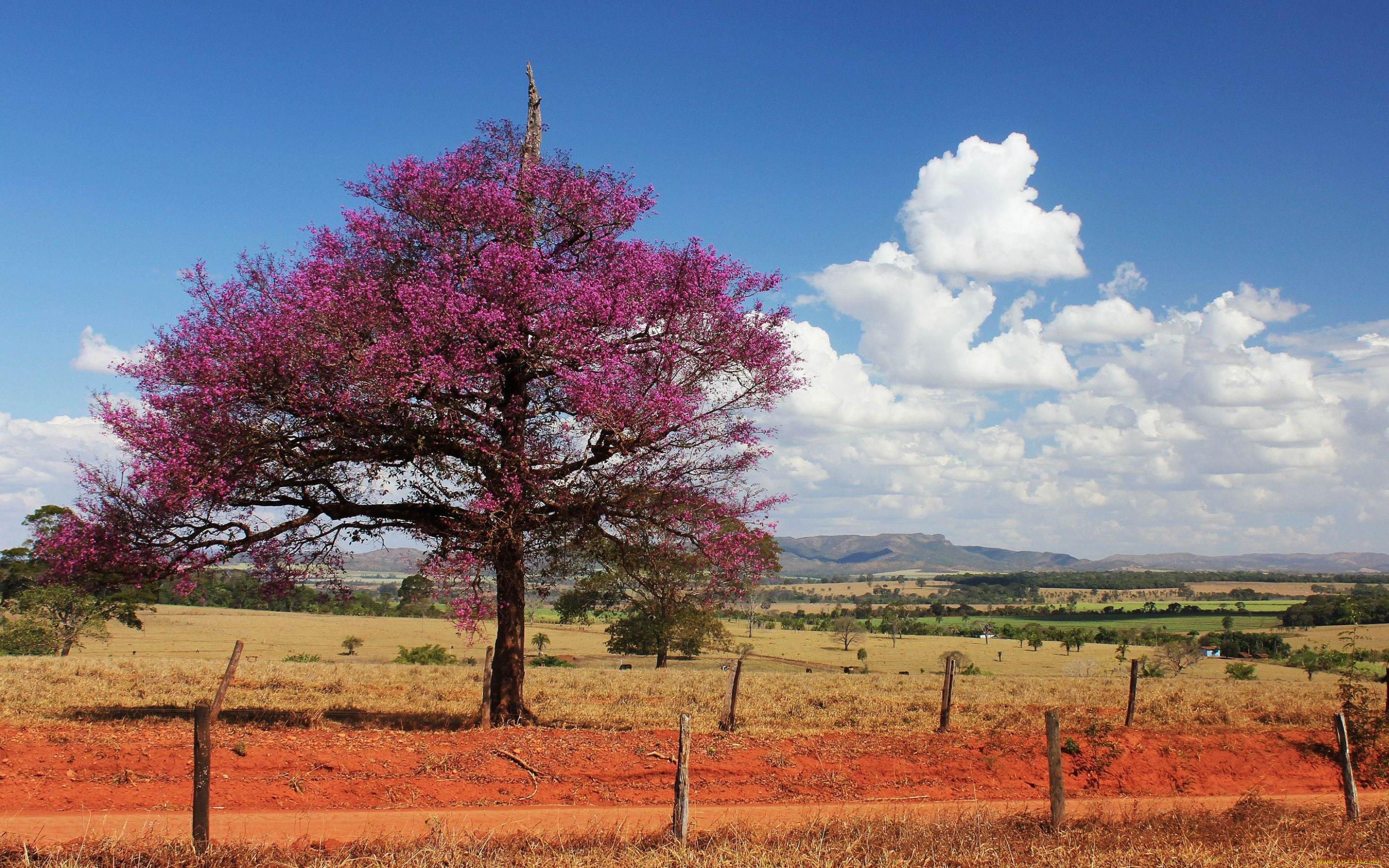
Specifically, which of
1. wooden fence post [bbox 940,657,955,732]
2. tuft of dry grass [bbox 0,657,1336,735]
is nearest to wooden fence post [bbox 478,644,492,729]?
tuft of dry grass [bbox 0,657,1336,735]

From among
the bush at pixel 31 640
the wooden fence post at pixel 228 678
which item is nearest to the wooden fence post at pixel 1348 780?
the wooden fence post at pixel 228 678

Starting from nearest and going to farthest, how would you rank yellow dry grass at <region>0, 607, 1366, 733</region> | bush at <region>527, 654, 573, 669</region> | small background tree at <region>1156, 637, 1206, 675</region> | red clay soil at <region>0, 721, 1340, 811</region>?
red clay soil at <region>0, 721, 1340, 811</region> < yellow dry grass at <region>0, 607, 1366, 733</region> < bush at <region>527, 654, 573, 669</region> < small background tree at <region>1156, 637, 1206, 675</region>

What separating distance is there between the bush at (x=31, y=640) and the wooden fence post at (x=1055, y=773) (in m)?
50.7

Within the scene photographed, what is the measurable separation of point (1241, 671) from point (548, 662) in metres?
44.2

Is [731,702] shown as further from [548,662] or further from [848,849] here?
[548,662]

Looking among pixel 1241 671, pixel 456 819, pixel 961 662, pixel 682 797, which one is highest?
pixel 682 797

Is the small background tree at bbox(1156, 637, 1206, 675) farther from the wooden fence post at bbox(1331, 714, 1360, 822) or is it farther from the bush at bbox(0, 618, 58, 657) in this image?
the bush at bbox(0, 618, 58, 657)

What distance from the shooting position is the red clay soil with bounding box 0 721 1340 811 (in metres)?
13.4

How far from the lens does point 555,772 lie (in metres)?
15.2

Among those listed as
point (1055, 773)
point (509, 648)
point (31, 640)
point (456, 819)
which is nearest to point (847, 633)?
point (31, 640)

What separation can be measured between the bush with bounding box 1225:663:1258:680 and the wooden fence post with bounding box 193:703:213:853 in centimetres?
5729

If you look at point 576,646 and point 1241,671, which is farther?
point 576,646

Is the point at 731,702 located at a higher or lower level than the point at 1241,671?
higher

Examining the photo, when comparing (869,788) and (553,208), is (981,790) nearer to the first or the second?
(869,788)
